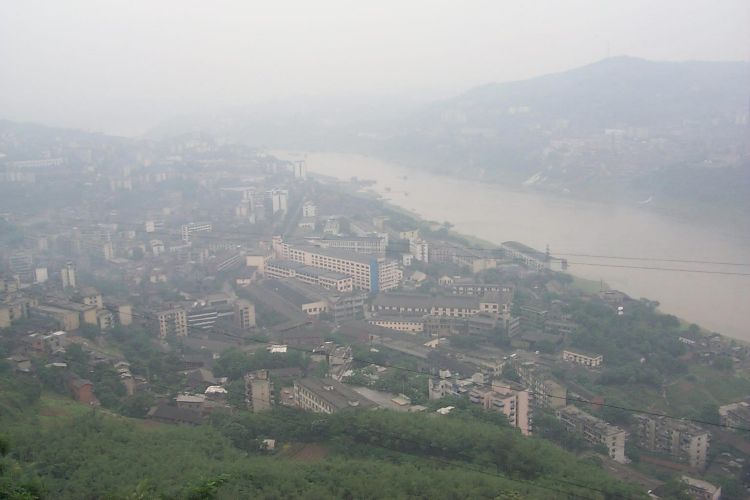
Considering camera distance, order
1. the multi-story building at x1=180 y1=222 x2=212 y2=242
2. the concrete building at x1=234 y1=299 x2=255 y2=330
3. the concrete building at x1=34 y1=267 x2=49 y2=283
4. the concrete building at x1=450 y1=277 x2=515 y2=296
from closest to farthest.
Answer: the concrete building at x1=234 y1=299 x2=255 y2=330
the concrete building at x1=450 y1=277 x2=515 y2=296
the concrete building at x1=34 y1=267 x2=49 y2=283
the multi-story building at x1=180 y1=222 x2=212 y2=242

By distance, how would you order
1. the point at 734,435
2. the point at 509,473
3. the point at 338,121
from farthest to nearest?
1. the point at 338,121
2. the point at 734,435
3. the point at 509,473

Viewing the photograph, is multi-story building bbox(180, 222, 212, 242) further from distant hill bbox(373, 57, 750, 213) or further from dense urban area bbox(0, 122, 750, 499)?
distant hill bbox(373, 57, 750, 213)

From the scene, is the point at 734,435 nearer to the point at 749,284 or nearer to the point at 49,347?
the point at 749,284

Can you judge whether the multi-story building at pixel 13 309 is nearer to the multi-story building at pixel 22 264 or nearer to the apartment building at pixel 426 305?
the multi-story building at pixel 22 264

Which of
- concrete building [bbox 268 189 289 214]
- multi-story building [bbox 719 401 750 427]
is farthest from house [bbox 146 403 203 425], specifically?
concrete building [bbox 268 189 289 214]

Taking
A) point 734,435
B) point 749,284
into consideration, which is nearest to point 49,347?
point 734,435

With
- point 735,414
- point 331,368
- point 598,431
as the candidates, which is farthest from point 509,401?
point 735,414

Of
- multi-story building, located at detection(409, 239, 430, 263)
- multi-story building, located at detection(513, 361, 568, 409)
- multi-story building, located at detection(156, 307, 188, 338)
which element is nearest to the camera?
multi-story building, located at detection(513, 361, 568, 409)
